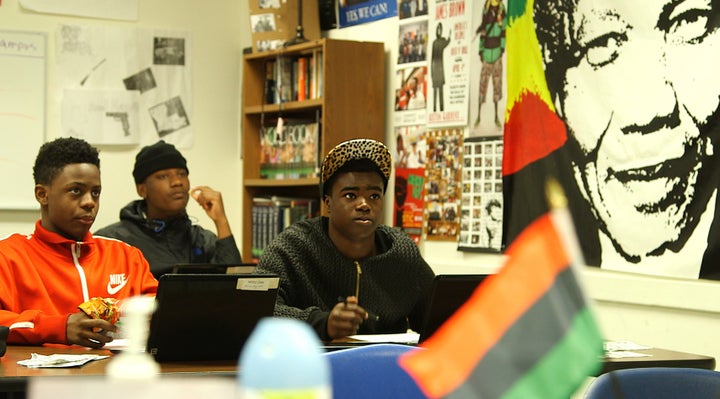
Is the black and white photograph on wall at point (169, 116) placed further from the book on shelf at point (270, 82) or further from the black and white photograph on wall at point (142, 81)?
the book on shelf at point (270, 82)

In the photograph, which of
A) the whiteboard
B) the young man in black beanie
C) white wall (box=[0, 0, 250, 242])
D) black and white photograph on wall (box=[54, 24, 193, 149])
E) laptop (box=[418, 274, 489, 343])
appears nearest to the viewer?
laptop (box=[418, 274, 489, 343])

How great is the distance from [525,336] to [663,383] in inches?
54.3

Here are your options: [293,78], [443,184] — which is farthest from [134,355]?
[293,78]

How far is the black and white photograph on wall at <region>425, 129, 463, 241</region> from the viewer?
4477 millimetres

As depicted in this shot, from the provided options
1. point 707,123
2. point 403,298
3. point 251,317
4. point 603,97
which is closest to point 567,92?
point 603,97

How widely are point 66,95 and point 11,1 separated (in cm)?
55

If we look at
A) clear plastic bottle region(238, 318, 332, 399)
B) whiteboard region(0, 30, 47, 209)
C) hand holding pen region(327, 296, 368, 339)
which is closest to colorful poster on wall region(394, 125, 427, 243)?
whiteboard region(0, 30, 47, 209)

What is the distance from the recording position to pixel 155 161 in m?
4.28

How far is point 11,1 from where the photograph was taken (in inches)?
207

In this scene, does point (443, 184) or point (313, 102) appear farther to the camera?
point (313, 102)

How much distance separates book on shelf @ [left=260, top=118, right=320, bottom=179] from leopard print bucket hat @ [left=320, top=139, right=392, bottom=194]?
1949mm

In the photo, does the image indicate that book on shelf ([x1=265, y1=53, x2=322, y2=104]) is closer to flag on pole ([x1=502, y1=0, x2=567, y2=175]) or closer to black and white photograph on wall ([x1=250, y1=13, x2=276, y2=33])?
black and white photograph on wall ([x1=250, y1=13, x2=276, y2=33])

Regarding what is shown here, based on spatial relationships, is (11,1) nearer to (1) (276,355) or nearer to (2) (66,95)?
(2) (66,95)

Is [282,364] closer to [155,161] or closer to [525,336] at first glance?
[525,336]
